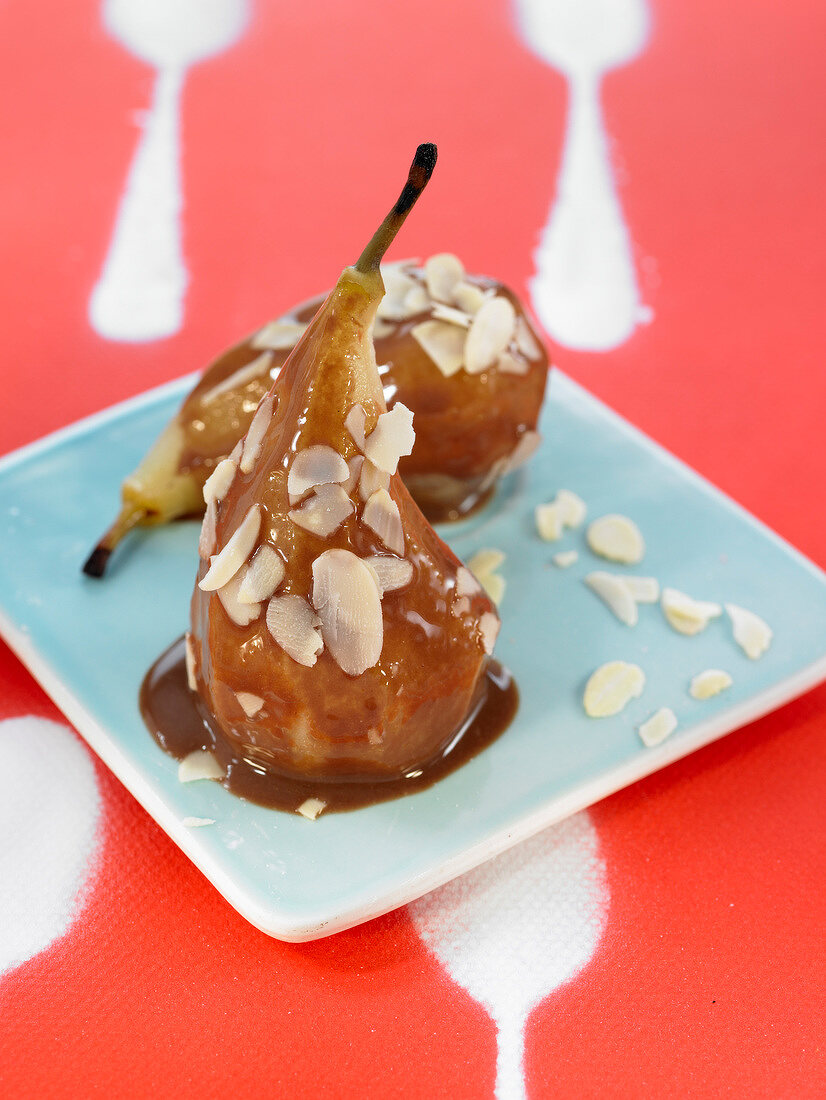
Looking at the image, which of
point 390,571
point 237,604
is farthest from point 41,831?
point 390,571

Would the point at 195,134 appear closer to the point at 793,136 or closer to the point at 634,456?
the point at 793,136

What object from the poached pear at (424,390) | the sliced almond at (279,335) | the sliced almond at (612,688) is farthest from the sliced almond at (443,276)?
the sliced almond at (612,688)

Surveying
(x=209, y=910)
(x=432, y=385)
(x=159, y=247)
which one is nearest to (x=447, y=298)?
(x=432, y=385)

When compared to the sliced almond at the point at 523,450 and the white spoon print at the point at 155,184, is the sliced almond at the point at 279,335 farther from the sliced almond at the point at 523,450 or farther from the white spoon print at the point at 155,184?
the white spoon print at the point at 155,184

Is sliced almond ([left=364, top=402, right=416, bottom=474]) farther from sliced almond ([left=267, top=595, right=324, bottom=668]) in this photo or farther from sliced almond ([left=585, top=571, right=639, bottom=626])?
sliced almond ([left=585, top=571, right=639, bottom=626])

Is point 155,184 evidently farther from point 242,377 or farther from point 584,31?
point 242,377
